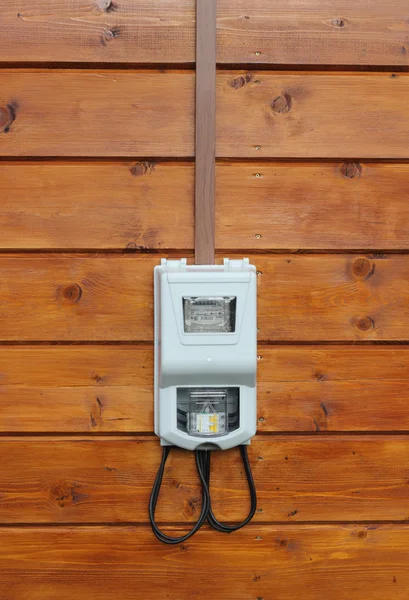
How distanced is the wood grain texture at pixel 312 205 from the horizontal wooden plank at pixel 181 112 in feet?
0.14

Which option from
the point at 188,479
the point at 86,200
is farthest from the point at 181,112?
the point at 188,479

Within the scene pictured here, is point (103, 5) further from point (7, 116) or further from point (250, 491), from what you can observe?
point (250, 491)

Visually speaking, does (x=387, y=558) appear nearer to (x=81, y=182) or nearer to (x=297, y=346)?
(x=297, y=346)

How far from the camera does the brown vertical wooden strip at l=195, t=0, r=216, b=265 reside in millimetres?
1320

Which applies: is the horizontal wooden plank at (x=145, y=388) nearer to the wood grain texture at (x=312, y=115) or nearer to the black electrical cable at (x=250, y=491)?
the black electrical cable at (x=250, y=491)

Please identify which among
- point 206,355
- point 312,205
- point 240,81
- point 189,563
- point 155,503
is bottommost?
point 189,563

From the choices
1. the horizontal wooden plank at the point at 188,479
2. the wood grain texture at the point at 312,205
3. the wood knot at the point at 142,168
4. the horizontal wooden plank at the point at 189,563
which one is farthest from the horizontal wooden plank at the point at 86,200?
the horizontal wooden plank at the point at 189,563

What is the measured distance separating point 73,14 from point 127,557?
1276mm

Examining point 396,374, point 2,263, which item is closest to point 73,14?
→ point 2,263

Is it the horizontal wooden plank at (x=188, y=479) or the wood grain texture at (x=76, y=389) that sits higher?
the wood grain texture at (x=76, y=389)

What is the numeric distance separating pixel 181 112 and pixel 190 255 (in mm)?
331

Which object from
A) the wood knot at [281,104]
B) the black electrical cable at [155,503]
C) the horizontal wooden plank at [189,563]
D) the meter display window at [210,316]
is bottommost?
the horizontal wooden plank at [189,563]

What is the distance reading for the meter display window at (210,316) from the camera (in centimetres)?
126

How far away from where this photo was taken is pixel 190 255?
4.46ft
